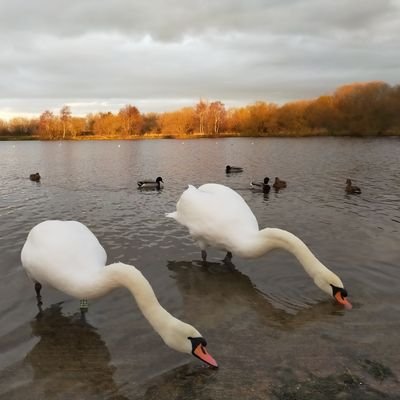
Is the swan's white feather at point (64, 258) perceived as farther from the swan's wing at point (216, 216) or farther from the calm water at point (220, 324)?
the swan's wing at point (216, 216)

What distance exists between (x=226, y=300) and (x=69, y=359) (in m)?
3.53

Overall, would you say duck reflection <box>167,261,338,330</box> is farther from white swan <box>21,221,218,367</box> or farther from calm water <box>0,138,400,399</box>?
white swan <box>21,221,218,367</box>

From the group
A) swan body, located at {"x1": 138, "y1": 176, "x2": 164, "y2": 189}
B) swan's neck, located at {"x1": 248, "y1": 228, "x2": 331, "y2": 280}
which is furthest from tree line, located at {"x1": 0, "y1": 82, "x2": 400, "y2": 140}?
swan's neck, located at {"x1": 248, "y1": 228, "x2": 331, "y2": 280}

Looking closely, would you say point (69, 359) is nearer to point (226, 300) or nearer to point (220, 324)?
point (220, 324)

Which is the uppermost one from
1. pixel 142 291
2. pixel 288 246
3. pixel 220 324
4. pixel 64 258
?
pixel 64 258

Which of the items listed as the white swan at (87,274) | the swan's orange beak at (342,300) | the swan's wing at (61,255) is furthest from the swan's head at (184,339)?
the swan's orange beak at (342,300)

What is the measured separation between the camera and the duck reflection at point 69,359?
6184 mm

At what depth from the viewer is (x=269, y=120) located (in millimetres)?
128250

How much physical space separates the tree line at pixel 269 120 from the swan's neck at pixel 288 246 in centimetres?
9981

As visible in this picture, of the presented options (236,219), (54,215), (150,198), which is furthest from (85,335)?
(150,198)

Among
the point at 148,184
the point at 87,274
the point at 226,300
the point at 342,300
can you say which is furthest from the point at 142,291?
the point at 148,184

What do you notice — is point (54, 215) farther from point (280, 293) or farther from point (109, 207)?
point (280, 293)

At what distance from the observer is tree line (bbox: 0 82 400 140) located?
106 m

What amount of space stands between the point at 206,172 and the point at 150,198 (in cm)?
1374
